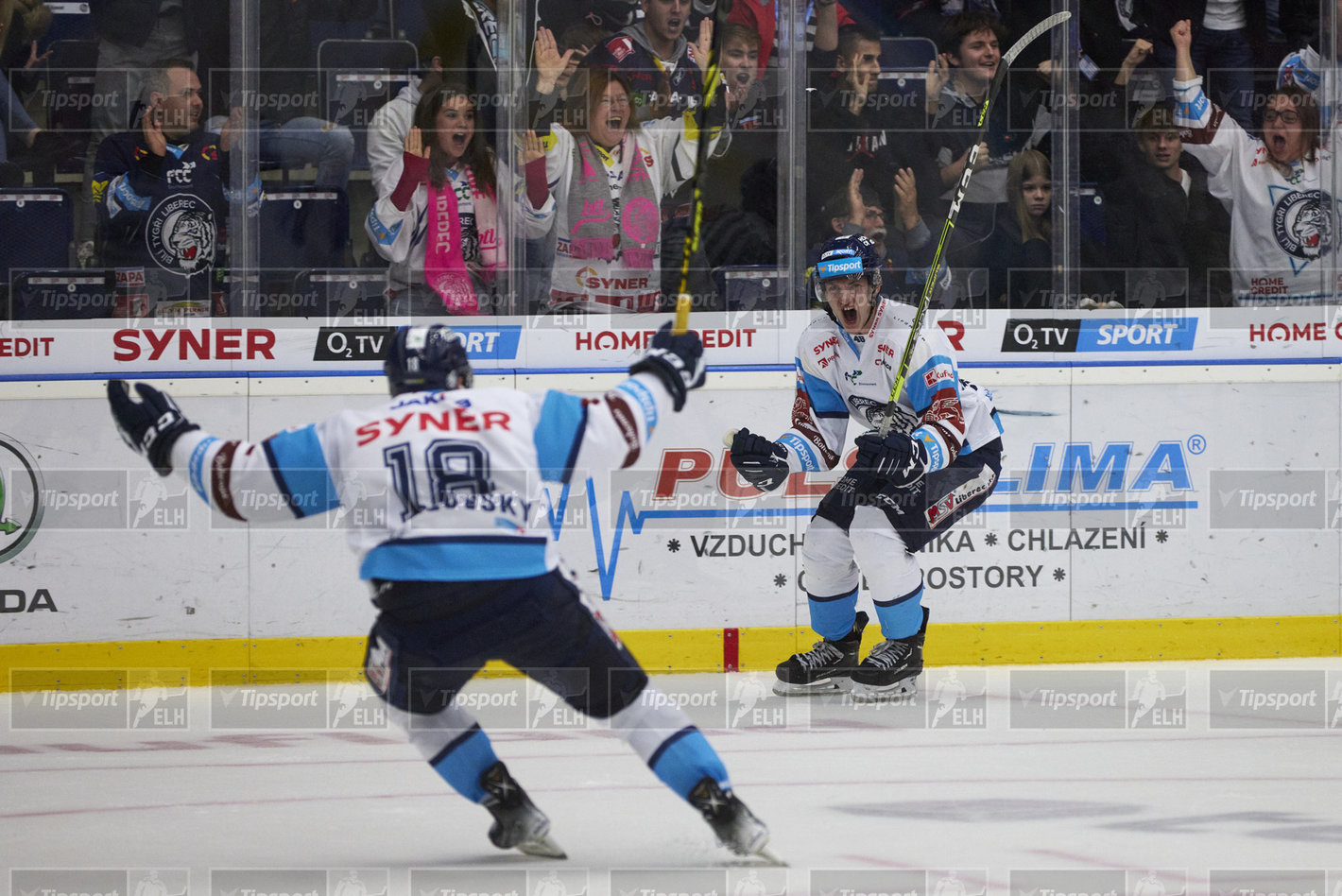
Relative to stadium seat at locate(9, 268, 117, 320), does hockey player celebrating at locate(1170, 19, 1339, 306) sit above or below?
above

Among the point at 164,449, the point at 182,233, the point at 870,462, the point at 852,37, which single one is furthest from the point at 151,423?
the point at 852,37

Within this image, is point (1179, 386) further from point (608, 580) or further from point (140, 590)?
point (140, 590)

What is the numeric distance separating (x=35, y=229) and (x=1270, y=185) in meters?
4.93

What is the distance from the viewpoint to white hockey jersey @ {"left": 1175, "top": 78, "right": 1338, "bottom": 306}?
673 centimetres

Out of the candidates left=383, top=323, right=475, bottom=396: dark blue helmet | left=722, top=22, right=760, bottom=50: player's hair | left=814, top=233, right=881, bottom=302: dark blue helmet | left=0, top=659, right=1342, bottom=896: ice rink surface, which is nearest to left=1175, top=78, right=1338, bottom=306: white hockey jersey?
left=0, top=659, right=1342, bottom=896: ice rink surface

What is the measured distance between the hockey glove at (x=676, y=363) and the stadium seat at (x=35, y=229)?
11.6 feet

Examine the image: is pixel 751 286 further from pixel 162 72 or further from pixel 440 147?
pixel 162 72

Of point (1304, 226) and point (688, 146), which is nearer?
point (688, 146)

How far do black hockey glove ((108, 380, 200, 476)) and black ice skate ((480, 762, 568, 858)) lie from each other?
89 cm

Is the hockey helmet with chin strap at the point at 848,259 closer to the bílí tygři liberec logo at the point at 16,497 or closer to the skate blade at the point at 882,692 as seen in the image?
the skate blade at the point at 882,692

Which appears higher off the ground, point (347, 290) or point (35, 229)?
point (35, 229)

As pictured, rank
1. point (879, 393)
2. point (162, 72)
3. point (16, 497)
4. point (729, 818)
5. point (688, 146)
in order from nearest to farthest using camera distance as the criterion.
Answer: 1. point (729, 818)
2. point (879, 393)
3. point (16, 497)
4. point (162, 72)
5. point (688, 146)

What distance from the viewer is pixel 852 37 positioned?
659 centimetres

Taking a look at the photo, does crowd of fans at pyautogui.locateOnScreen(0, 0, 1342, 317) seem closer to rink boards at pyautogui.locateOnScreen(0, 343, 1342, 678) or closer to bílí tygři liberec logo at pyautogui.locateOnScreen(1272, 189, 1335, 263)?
bílí tygři liberec logo at pyautogui.locateOnScreen(1272, 189, 1335, 263)
